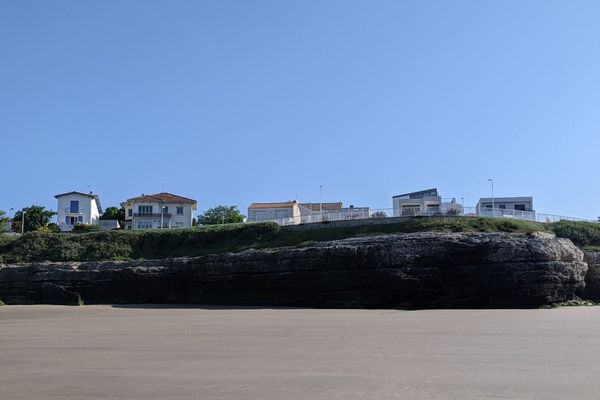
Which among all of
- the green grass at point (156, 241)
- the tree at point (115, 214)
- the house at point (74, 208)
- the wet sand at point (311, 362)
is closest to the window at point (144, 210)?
the tree at point (115, 214)

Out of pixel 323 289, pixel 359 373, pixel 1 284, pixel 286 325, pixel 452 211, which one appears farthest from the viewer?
pixel 452 211

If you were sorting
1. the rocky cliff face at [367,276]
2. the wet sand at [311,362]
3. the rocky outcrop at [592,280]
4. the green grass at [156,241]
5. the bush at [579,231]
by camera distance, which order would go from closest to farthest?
the wet sand at [311,362]
the rocky cliff face at [367,276]
the rocky outcrop at [592,280]
the bush at [579,231]
the green grass at [156,241]

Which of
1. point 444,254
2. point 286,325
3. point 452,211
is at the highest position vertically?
point 452,211

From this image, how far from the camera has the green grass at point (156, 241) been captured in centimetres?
4106

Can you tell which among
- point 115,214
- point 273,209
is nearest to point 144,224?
point 115,214

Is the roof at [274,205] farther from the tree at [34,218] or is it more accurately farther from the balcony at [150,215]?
the tree at [34,218]

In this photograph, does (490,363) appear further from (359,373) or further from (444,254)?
(444,254)

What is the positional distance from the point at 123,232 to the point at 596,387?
43.3 metres

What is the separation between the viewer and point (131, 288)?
33375 mm

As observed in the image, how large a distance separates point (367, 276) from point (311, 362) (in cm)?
1777

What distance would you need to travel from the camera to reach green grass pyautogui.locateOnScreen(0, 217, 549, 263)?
135 feet

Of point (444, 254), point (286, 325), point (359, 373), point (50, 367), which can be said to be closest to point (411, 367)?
point (359, 373)

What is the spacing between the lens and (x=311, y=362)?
994cm

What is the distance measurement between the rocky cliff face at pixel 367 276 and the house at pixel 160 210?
49.7m
